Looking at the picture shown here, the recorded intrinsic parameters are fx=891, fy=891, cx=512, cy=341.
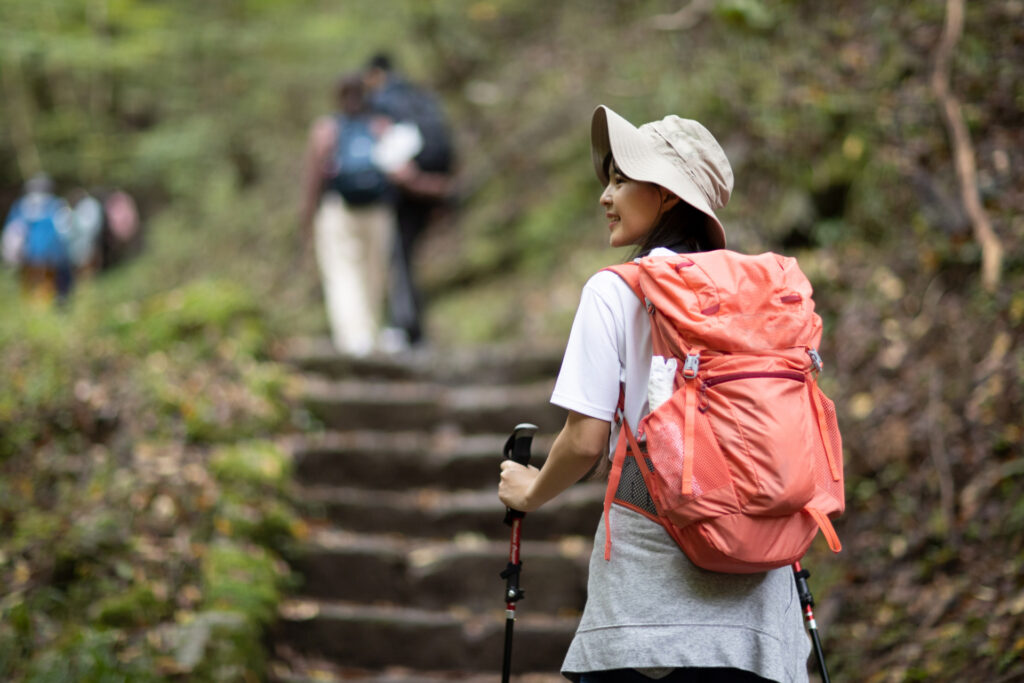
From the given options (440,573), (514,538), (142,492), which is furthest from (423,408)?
(514,538)

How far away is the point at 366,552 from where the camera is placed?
504 cm

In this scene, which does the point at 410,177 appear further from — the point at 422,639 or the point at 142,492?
the point at 422,639

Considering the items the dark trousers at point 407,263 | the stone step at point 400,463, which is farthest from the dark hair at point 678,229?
the dark trousers at point 407,263

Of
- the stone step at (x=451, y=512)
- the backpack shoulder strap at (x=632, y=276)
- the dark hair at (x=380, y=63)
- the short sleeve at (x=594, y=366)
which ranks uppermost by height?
the dark hair at (x=380, y=63)

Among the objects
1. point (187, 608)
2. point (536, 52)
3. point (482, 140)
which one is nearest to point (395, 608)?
point (187, 608)

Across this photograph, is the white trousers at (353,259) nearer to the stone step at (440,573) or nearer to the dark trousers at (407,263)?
the dark trousers at (407,263)

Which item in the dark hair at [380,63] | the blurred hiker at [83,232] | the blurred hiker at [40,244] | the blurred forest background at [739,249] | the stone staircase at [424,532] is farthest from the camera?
the blurred hiker at [83,232]

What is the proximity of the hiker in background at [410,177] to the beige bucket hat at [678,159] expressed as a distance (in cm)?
550

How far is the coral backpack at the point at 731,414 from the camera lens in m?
1.77

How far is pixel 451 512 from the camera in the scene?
534cm

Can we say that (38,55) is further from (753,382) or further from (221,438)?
(753,382)

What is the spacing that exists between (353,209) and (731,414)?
6059mm

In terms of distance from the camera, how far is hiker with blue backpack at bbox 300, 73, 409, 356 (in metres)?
7.29

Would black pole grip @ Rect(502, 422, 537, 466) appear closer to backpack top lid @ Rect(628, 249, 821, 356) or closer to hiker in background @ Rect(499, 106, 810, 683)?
hiker in background @ Rect(499, 106, 810, 683)
